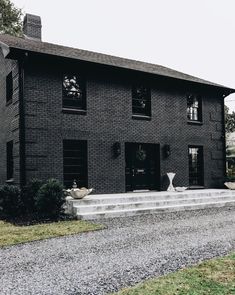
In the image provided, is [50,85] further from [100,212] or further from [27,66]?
[100,212]

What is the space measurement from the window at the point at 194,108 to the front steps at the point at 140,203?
4428 mm

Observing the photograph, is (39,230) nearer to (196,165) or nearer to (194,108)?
(196,165)

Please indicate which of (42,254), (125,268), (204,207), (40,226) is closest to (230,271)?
(125,268)

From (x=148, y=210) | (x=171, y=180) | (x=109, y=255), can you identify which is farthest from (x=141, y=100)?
(x=109, y=255)

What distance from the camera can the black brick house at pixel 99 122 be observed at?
1311 centimetres

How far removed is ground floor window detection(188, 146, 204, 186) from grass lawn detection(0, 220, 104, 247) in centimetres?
877

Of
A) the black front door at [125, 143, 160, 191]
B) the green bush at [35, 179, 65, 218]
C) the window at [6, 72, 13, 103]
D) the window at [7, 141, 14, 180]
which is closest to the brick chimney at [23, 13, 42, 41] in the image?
the window at [6, 72, 13, 103]

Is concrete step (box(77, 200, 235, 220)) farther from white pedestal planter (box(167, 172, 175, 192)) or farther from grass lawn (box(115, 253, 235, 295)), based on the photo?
grass lawn (box(115, 253, 235, 295))

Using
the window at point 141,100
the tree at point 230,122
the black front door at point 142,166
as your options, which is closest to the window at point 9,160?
the black front door at point 142,166

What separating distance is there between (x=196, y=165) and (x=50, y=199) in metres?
9.53

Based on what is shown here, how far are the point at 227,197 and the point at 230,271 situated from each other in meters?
10.5

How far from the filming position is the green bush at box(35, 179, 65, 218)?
10750 mm

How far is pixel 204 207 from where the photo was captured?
14.0 m

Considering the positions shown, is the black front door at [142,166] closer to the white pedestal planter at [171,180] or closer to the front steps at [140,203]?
the white pedestal planter at [171,180]
